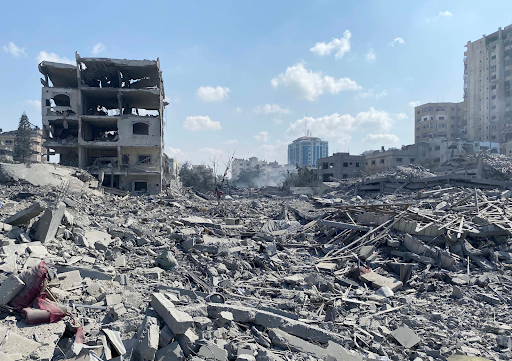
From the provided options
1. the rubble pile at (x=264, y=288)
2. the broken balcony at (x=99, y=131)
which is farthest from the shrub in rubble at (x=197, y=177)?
the rubble pile at (x=264, y=288)

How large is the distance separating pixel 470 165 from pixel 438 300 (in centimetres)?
2907

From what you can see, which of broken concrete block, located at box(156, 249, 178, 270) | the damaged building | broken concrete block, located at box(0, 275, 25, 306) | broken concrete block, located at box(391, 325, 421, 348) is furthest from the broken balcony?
broken concrete block, located at box(391, 325, 421, 348)

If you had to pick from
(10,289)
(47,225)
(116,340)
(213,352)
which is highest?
(47,225)

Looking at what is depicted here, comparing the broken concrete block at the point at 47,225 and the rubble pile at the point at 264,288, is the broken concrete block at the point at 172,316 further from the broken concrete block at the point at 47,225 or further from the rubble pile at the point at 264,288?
the broken concrete block at the point at 47,225

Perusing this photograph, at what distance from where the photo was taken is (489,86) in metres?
57.3

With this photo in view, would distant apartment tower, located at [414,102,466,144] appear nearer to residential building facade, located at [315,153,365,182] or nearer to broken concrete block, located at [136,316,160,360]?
residential building facade, located at [315,153,365,182]

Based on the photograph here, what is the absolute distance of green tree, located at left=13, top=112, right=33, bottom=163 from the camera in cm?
3984

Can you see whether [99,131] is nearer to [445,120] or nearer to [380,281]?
[380,281]

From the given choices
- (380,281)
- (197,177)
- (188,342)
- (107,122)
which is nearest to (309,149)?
(197,177)

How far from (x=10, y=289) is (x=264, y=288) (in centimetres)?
399

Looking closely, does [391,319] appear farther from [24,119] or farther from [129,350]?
[24,119]

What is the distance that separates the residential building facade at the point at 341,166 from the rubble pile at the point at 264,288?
32.6m

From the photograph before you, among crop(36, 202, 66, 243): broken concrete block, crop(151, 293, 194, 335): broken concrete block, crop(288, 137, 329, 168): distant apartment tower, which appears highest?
crop(288, 137, 329, 168): distant apartment tower

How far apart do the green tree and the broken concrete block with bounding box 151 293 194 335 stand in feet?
146
